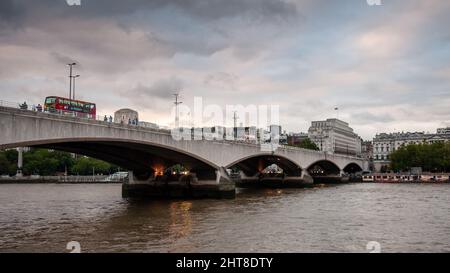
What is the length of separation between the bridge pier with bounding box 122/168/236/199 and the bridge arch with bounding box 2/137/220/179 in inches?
34.1

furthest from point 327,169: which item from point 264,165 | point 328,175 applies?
point 264,165

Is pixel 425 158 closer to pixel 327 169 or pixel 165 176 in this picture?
pixel 327 169

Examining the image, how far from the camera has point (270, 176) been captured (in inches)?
3179

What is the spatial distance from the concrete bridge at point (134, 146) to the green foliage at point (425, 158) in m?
56.1

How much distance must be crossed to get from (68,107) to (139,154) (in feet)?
47.7

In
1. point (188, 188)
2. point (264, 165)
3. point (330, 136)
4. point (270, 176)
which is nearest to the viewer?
point (188, 188)

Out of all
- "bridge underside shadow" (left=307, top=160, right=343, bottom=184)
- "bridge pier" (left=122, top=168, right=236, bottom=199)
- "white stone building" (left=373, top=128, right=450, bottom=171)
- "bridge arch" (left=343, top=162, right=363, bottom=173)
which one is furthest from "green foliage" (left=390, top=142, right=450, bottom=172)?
"bridge pier" (left=122, top=168, right=236, bottom=199)

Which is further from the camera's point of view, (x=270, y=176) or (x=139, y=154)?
(x=270, y=176)

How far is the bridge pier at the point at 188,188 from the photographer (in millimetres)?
47844

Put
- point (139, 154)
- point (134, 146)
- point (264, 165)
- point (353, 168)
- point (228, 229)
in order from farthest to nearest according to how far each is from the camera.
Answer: point (353, 168) → point (264, 165) → point (139, 154) → point (134, 146) → point (228, 229)

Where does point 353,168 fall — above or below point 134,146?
below

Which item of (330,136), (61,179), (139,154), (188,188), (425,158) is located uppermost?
(330,136)

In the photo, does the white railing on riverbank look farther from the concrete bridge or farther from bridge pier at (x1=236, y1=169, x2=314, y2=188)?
the concrete bridge

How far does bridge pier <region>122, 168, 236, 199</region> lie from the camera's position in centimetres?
4784
